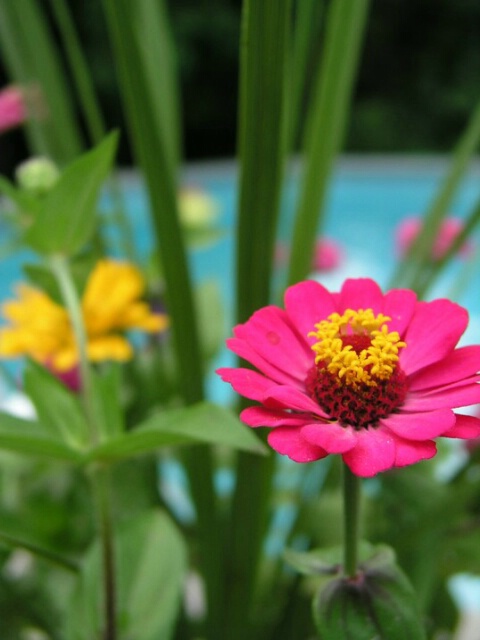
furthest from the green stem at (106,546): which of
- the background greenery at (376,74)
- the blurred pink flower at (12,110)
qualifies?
the background greenery at (376,74)

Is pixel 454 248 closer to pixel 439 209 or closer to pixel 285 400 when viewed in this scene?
pixel 439 209

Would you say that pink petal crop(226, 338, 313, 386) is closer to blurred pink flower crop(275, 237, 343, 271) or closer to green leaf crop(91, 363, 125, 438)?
green leaf crop(91, 363, 125, 438)

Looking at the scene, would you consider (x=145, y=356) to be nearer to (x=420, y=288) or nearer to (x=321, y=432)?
(x=420, y=288)

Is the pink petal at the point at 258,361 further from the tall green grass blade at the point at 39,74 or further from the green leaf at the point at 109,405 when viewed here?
the tall green grass blade at the point at 39,74

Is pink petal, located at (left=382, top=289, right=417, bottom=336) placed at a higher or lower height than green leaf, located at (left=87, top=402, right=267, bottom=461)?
higher

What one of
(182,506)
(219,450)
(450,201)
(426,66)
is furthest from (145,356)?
(426,66)

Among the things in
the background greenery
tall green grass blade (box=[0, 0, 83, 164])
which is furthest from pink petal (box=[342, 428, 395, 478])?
the background greenery
